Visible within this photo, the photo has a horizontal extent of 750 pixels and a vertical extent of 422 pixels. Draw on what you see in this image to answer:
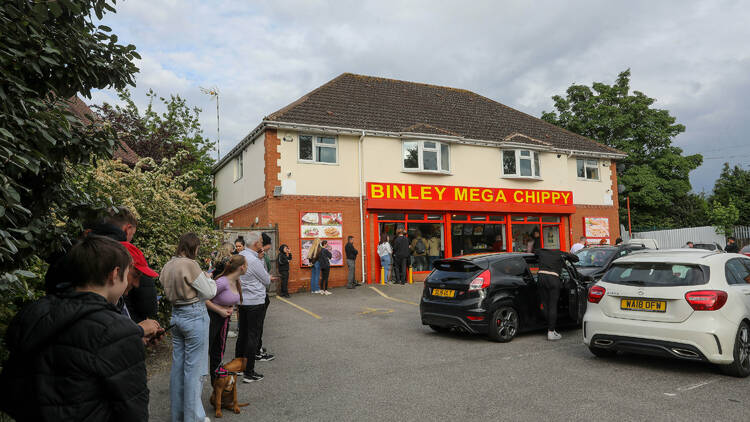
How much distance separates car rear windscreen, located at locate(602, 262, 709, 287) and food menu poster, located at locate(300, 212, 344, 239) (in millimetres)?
12091

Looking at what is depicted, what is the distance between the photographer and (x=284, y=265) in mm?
15453

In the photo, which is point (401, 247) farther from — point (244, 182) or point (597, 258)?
point (244, 182)

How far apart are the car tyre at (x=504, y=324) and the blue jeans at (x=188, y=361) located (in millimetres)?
5224

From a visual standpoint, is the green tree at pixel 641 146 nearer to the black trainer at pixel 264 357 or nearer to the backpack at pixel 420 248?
the backpack at pixel 420 248

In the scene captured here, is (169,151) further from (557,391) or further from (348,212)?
(557,391)

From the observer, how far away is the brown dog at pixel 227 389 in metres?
5.15

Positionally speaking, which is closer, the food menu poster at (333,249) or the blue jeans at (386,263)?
the food menu poster at (333,249)

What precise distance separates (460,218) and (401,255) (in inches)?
163

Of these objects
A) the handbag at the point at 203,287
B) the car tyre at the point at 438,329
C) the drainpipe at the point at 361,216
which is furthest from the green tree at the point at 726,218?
the handbag at the point at 203,287

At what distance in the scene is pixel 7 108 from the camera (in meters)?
2.62

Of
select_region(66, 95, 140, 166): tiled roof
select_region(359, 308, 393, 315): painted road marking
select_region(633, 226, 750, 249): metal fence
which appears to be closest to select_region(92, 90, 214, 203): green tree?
select_region(66, 95, 140, 166): tiled roof

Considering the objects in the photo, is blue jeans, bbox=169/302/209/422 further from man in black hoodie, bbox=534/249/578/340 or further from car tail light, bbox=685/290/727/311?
man in black hoodie, bbox=534/249/578/340

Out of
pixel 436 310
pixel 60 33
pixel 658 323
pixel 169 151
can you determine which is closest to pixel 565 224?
pixel 436 310

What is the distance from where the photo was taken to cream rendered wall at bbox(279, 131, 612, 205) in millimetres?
18109
